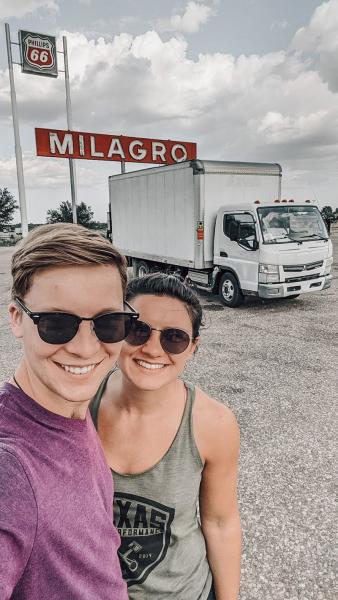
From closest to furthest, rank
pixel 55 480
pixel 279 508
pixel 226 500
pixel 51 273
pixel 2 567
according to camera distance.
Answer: pixel 2 567
pixel 55 480
pixel 51 273
pixel 226 500
pixel 279 508

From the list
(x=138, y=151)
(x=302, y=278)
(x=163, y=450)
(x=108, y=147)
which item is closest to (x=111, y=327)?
(x=163, y=450)

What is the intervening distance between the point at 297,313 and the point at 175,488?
816 centimetres

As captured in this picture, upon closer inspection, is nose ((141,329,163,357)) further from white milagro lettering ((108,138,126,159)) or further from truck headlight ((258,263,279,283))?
white milagro lettering ((108,138,126,159))

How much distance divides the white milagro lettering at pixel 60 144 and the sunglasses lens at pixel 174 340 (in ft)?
56.7

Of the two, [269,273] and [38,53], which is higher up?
[38,53]

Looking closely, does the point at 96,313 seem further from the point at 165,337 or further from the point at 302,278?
the point at 302,278

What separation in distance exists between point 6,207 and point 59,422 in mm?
42680

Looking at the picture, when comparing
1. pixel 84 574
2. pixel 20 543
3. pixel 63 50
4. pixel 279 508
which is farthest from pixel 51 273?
pixel 63 50

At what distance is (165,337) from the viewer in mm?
1473

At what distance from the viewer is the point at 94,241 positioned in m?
1.02

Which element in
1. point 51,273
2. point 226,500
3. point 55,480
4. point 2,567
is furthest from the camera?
point 226,500

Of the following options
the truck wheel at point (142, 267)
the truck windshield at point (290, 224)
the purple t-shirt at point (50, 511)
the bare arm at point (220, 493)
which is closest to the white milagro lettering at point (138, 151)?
the truck wheel at point (142, 267)

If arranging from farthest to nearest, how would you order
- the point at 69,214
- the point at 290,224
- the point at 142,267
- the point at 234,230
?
the point at 69,214 < the point at 142,267 < the point at 234,230 < the point at 290,224

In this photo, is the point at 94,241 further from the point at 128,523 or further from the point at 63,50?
the point at 63,50
